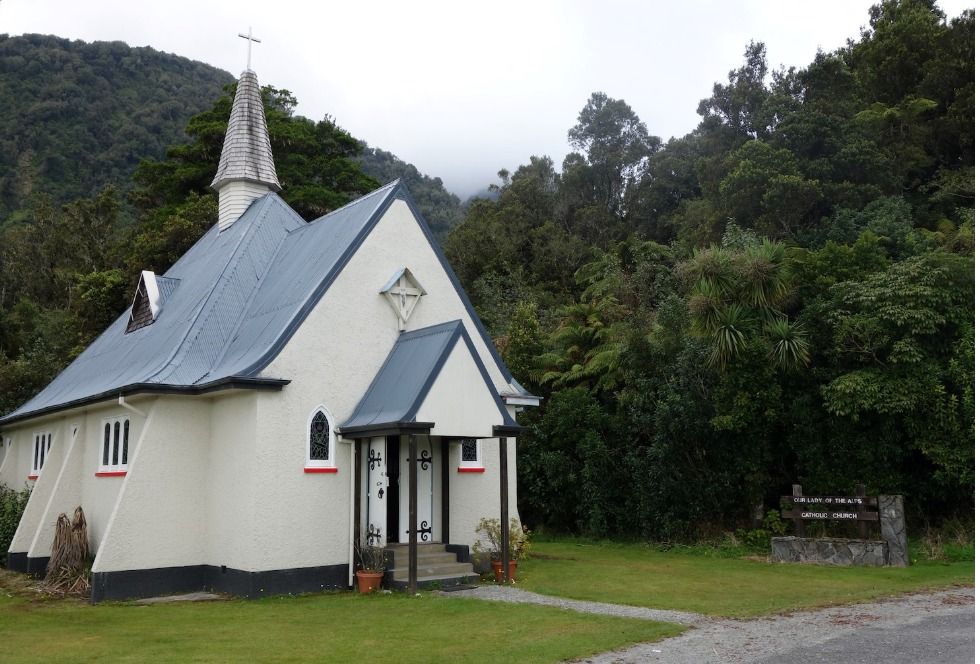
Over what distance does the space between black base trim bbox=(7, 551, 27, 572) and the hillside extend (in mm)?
43642

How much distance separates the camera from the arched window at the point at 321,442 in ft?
46.7

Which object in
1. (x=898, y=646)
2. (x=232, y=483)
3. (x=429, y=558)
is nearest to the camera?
(x=898, y=646)

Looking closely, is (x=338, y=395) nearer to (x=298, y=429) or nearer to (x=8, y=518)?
(x=298, y=429)

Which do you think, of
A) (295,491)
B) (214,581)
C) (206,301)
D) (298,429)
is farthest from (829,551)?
(206,301)

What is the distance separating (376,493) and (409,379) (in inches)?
88.9

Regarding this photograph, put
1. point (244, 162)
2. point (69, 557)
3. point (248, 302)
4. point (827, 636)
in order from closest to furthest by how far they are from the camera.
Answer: point (827, 636) < point (69, 557) < point (248, 302) < point (244, 162)

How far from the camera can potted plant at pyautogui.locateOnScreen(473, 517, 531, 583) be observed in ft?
48.5

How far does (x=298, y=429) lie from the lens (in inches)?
557

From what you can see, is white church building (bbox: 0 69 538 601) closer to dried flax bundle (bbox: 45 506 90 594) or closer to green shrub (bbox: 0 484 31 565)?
dried flax bundle (bbox: 45 506 90 594)

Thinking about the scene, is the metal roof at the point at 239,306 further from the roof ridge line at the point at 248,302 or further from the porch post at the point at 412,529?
the porch post at the point at 412,529

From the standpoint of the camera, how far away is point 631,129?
52938mm

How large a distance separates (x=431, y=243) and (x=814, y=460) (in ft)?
31.6

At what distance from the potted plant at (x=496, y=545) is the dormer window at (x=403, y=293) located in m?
4.14

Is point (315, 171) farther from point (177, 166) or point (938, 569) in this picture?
point (938, 569)
